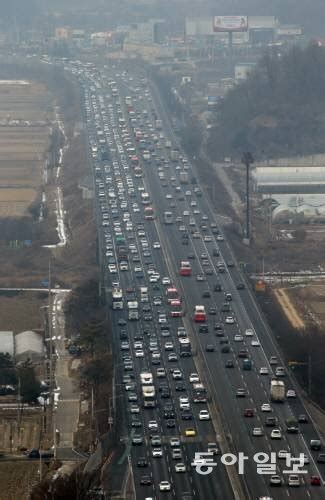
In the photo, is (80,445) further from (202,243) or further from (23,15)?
(23,15)

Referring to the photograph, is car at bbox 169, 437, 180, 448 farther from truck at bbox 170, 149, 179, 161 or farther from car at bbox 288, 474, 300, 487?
truck at bbox 170, 149, 179, 161

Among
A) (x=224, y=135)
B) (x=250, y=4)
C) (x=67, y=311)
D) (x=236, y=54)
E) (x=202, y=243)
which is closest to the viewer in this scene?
(x=67, y=311)

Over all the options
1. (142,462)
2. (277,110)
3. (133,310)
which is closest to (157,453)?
(142,462)

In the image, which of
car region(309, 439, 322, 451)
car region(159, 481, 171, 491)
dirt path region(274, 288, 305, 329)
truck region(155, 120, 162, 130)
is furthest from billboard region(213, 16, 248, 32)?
car region(159, 481, 171, 491)

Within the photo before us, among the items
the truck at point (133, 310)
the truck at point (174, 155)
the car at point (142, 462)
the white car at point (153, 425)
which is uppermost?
the car at point (142, 462)

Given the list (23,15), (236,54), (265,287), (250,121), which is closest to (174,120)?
(250,121)

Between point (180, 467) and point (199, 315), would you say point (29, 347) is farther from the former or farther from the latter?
point (180, 467)

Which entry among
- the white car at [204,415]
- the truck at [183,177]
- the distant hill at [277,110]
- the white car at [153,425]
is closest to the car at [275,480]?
the white car at [153,425]

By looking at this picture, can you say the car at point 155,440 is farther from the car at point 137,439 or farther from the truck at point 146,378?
the truck at point 146,378
